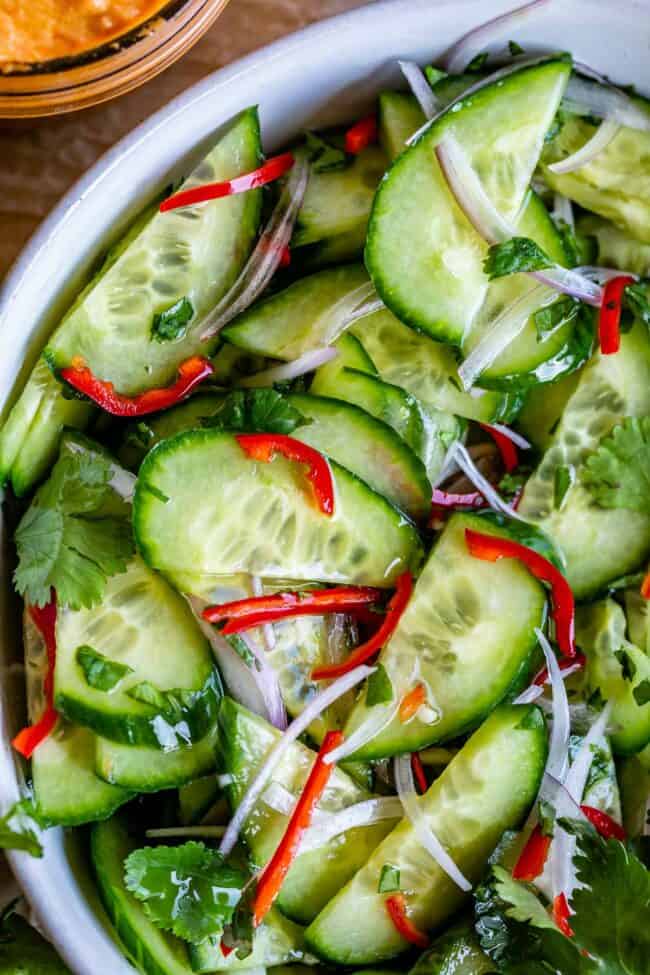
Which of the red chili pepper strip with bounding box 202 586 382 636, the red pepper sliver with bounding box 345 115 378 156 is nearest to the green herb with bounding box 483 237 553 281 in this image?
the red pepper sliver with bounding box 345 115 378 156

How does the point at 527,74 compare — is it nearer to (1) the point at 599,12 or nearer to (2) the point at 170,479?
(1) the point at 599,12

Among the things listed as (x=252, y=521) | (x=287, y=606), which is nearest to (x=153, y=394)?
(x=252, y=521)

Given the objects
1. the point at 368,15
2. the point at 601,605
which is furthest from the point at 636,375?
the point at 368,15

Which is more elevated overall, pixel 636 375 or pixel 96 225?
pixel 96 225

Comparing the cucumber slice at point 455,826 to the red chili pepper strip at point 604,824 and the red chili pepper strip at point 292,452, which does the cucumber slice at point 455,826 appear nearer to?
the red chili pepper strip at point 604,824

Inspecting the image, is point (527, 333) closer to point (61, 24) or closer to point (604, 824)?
point (604, 824)

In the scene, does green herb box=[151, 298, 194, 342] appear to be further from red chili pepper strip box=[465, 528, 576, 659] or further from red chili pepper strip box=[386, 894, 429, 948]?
red chili pepper strip box=[386, 894, 429, 948]
